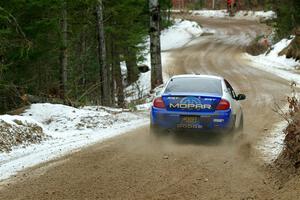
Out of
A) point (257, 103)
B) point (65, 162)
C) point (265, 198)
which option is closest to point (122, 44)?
point (257, 103)

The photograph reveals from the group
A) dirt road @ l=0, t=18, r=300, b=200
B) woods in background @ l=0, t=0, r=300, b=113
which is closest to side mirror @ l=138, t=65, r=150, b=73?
woods in background @ l=0, t=0, r=300, b=113

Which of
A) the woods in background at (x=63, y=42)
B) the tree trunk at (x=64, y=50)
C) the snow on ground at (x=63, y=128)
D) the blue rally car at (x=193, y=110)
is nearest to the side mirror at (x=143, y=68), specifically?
the woods in background at (x=63, y=42)

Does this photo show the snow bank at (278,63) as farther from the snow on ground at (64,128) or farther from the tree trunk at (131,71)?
the snow on ground at (64,128)

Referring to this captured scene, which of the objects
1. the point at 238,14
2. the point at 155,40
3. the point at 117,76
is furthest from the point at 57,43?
the point at 238,14

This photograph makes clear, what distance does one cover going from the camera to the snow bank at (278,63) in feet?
97.1

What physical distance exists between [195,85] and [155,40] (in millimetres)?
13113

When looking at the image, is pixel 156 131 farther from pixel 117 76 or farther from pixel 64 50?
pixel 117 76

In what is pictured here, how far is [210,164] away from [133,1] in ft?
51.9

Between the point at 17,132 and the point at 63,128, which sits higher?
the point at 17,132

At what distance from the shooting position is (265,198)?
7348mm

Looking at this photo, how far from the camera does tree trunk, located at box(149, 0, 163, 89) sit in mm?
24547

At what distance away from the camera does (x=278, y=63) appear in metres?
34.5

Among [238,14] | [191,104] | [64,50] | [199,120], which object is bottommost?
[238,14]

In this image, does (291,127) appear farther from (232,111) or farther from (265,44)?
(265,44)
